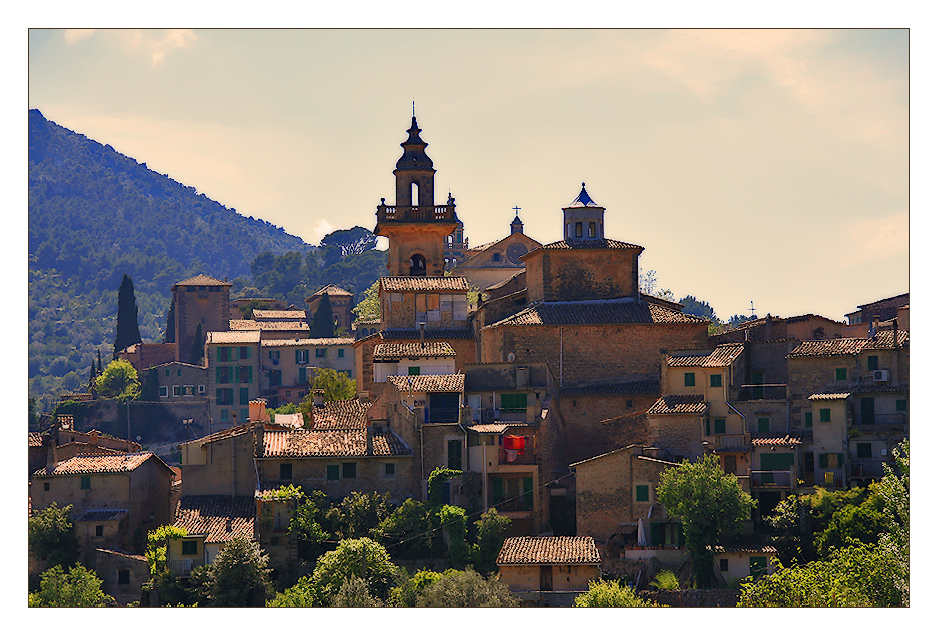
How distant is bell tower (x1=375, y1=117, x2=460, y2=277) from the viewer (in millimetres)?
63906

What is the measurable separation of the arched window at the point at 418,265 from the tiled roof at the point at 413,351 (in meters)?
13.0

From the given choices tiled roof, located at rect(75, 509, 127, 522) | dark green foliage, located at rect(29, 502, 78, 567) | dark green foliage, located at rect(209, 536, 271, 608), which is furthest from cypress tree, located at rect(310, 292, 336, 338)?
dark green foliage, located at rect(209, 536, 271, 608)

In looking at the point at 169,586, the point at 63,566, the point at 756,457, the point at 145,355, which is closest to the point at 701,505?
the point at 756,457

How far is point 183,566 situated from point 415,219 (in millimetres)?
26659

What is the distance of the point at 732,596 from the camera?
1507 inches

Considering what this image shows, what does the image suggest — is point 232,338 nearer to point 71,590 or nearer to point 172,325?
point 172,325

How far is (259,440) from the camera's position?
44406 mm

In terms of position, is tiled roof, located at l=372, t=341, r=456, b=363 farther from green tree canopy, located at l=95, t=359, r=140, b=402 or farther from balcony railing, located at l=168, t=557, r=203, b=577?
green tree canopy, located at l=95, t=359, r=140, b=402

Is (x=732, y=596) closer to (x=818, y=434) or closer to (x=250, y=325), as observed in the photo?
(x=818, y=434)

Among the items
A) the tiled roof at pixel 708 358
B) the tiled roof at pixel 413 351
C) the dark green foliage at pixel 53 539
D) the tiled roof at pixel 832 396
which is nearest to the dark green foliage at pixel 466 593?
the tiled roof at pixel 708 358

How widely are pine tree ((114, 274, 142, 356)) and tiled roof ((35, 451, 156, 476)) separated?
5475 centimetres

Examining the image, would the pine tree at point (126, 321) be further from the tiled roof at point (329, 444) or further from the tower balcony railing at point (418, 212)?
the tiled roof at point (329, 444)

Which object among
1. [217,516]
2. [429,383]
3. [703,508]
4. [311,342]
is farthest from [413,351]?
[311,342]

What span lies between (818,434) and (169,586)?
21054 mm
